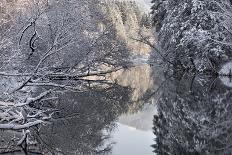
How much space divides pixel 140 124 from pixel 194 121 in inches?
59.5

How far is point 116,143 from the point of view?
36.0 ft

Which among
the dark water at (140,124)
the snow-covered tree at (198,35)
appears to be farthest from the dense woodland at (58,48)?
the snow-covered tree at (198,35)

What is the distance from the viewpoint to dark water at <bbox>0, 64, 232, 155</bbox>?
10047 mm

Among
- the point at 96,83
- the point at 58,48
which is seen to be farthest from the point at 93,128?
the point at 96,83

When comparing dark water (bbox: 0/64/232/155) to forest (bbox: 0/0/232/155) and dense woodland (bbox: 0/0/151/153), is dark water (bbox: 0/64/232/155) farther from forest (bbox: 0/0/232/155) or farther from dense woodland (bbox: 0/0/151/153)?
dense woodland (bbox: 0/0/151/153)

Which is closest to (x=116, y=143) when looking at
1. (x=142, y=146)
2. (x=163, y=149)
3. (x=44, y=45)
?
(x=142, y=146)

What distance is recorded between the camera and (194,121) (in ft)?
42.9

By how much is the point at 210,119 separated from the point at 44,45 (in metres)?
9.60

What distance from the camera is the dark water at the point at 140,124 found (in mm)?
10047

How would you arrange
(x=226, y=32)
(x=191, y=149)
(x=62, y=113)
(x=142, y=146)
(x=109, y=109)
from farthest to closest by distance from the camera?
(x=226, y=32)
(x=109, y=109)
(x=62, y=113)
(x=142, y=146)
(x=191, y=149)

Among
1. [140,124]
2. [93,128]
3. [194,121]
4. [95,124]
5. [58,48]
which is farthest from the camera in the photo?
[58,48]

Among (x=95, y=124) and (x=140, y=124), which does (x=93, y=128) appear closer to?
(x=95, y=124)

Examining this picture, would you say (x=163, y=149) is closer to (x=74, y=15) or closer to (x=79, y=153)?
(x=79, y=153)

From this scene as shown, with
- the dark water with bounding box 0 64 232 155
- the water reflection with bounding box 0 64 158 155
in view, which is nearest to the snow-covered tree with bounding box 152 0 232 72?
the dark water with bounding box 0 64 232 155
